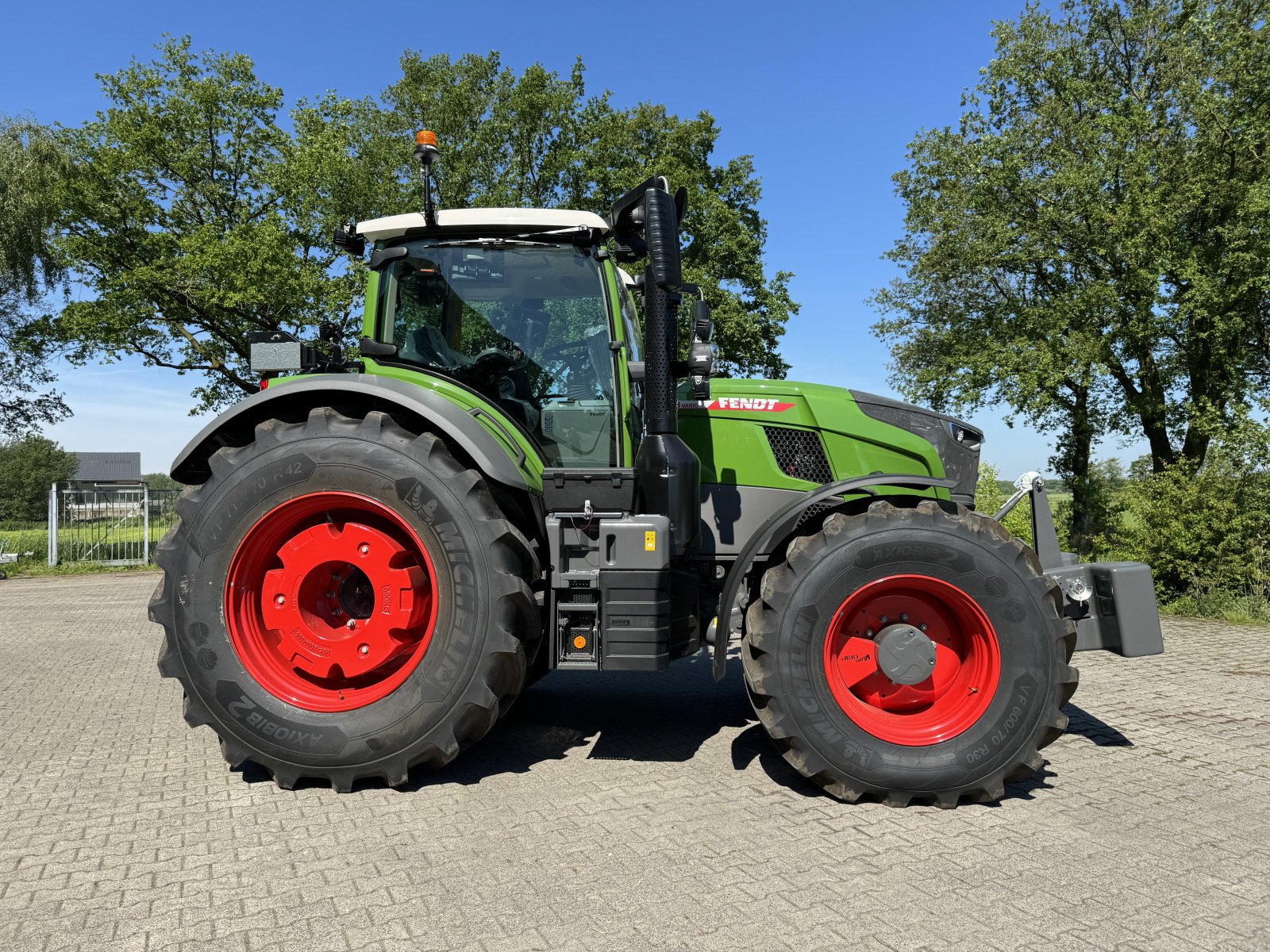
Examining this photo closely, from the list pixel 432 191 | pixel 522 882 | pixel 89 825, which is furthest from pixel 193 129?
pixel 522 882

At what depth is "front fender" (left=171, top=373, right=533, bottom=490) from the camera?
3672 mm

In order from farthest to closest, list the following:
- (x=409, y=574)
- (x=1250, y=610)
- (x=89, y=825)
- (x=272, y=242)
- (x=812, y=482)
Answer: (x=272, y=242), (x=1250, y=610), (x=812, y=482), (x=409, y=574), (x=89, y=825)

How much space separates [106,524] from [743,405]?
17.3 metres

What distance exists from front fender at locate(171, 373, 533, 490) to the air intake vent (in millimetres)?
1395

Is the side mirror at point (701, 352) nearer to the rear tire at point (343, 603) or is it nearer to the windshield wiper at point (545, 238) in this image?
the windshield wiper at point (545, 238)

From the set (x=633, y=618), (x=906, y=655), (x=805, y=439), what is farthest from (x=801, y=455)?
(x=633, y=618)

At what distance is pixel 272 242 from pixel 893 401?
15713 mm

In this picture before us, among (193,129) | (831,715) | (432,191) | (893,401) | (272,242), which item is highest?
(193,129)

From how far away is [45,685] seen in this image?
5.78 meters

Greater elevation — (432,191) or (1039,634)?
(432,191)

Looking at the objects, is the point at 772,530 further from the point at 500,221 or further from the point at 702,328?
the point at 500,221

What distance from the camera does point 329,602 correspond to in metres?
3.86

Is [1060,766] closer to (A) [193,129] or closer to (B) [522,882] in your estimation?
(B) [522,882]

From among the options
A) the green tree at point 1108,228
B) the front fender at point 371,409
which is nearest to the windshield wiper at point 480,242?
the front fender at point 371,409
